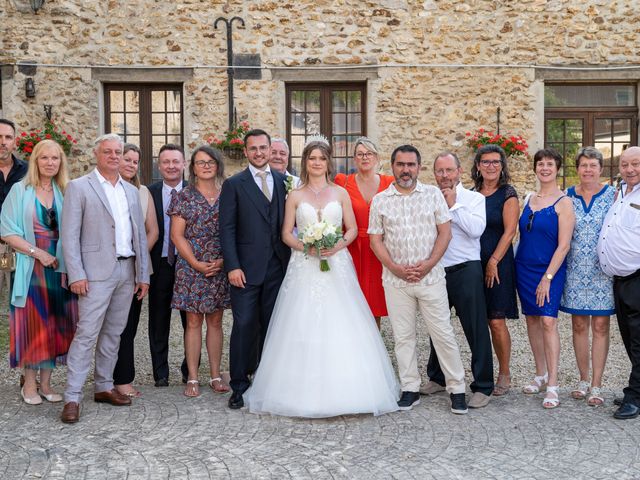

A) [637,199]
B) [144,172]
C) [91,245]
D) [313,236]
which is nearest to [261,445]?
[313,236]

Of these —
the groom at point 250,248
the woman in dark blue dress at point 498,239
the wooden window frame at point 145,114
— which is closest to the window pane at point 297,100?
the wooden window frame at point 145,114

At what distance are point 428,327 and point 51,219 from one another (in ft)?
8.53

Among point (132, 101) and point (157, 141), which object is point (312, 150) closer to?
point (157, 141)

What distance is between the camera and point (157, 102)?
1061cm

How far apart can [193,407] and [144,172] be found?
250 inches

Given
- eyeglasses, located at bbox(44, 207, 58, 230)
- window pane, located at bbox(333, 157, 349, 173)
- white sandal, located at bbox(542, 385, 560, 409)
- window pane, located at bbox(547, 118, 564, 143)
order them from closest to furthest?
white sandal, located at bbox(542, 385, 560, 409), eyeglasses, located at bbox(44, 207, 58, 230), window pane, located at bbox(333, 157, 349, 173), window pane, located at bbox(547, 118, 564, 143)

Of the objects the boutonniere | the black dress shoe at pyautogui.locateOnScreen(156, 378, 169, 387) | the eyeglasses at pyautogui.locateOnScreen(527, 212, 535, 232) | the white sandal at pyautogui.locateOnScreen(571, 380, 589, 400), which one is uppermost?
the boutonniere

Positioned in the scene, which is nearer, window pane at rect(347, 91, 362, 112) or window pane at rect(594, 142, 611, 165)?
window pane at rect(347, 91, 362, 112)

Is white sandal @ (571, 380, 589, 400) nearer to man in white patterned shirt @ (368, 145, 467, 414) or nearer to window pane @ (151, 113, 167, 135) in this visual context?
man in white patterned shirt @ (368, 145, 467, 414)

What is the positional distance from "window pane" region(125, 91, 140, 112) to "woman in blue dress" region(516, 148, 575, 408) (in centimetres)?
712

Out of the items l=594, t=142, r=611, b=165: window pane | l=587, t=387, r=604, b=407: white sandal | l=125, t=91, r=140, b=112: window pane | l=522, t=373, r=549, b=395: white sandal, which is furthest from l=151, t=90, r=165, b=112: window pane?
l=587, t=387, r=604, b=407: white sandal

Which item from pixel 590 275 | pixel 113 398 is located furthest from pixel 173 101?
pixel 590 275

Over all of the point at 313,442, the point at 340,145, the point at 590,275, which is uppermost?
the point at 340,145

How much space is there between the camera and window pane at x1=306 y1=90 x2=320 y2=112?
419 inches
